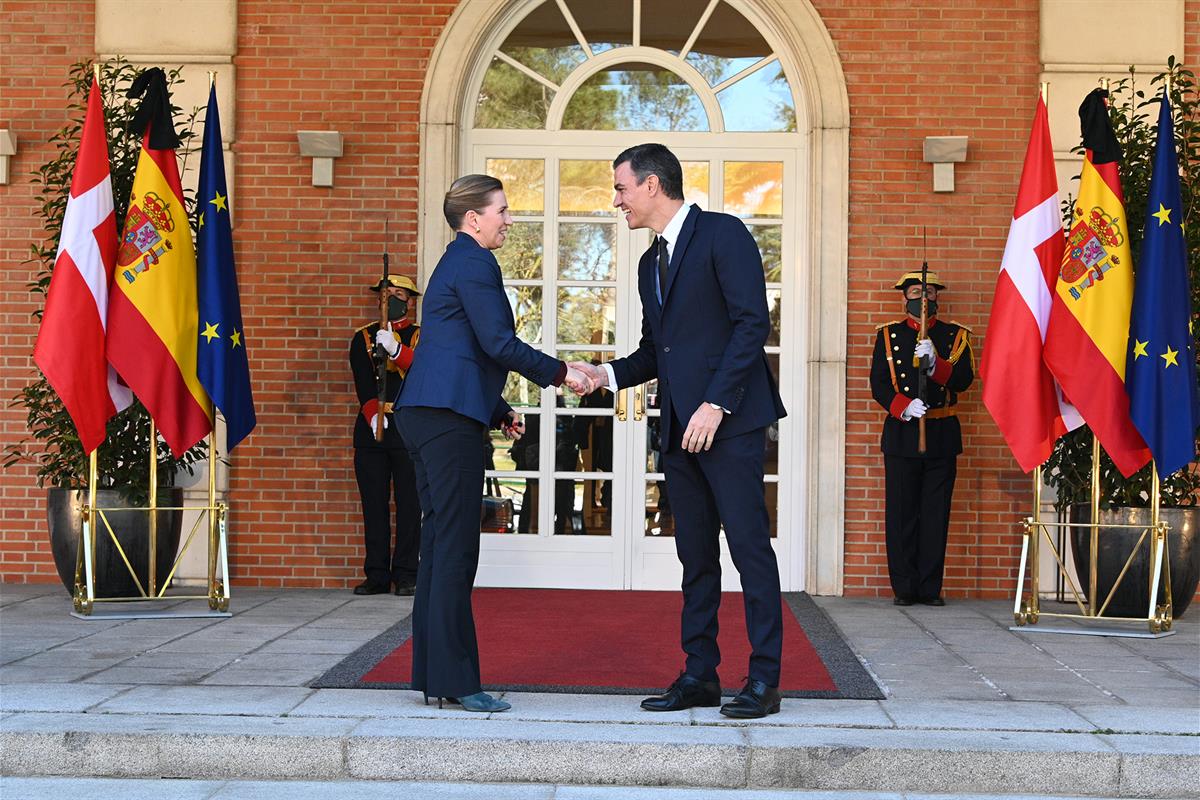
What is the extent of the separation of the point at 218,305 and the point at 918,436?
3863 mm

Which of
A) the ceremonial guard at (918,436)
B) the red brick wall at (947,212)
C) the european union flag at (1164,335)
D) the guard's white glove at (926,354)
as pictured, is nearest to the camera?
the european union flag at (1164,335)

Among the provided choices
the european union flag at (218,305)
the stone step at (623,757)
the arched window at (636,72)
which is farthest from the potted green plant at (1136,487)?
the european union flag at (218,305)

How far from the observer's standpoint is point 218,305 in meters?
7.17

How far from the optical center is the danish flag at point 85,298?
6805 millimetres

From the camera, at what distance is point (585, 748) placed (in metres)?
4.34

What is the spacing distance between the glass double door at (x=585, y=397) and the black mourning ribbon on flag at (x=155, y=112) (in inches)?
86.9

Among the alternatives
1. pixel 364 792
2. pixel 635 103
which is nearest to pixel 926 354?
pixel 635 103

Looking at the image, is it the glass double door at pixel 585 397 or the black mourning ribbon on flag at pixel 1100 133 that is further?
the glass double door at pixel 585 397

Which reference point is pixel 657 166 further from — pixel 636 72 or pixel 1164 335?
pixel 636 72

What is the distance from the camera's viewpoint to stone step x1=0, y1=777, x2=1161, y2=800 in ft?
13.6

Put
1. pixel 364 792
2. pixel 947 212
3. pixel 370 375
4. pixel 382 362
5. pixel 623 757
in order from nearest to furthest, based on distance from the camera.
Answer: pixel 364 792 → pixel 623 757 → pixel 382 362 → pixel 370 375 → pixel 947 212

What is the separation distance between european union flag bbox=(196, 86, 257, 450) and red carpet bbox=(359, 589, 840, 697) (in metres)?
1.65

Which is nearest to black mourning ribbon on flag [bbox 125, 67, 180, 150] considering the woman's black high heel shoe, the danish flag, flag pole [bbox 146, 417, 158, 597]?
the danish flag

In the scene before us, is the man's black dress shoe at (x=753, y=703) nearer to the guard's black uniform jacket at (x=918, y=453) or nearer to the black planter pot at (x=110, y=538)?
the guard's black uniform jacket at (x=918, y=453)
